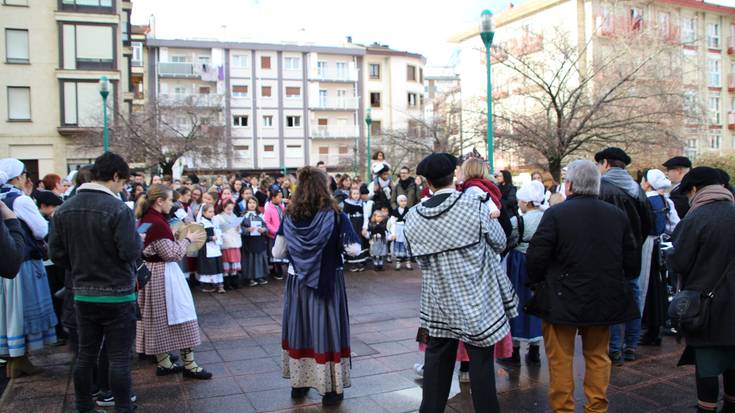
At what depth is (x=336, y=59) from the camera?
2431 inches

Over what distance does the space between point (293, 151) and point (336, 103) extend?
693 cm

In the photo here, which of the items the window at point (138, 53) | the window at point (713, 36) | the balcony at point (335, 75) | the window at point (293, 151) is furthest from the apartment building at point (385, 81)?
the window at point (713, 36)

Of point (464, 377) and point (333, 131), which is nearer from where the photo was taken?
point (464, 377)

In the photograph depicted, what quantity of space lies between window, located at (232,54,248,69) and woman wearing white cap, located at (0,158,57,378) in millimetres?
54114

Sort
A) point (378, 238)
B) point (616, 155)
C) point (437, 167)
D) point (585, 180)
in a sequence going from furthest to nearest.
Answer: point (378, 238) → point (616, 155) → point (585, 180) → point (437, 167)

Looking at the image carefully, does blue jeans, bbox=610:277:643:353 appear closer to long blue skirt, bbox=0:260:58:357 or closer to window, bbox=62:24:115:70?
long blue skirt, bbox=0:260:58:357

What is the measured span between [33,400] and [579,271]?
4.80 m

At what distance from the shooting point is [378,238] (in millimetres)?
12734

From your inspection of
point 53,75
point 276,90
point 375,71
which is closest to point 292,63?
point 276,90

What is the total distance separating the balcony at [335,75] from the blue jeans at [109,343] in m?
57.5

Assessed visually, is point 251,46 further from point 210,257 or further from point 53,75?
point 210,257

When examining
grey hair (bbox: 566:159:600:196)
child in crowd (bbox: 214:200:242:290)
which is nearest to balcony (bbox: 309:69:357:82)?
child in crowd (bbox: 214:200:242:290)

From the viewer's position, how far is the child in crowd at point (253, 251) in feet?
36.6

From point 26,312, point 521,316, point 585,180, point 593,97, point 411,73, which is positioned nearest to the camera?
point 585,180
